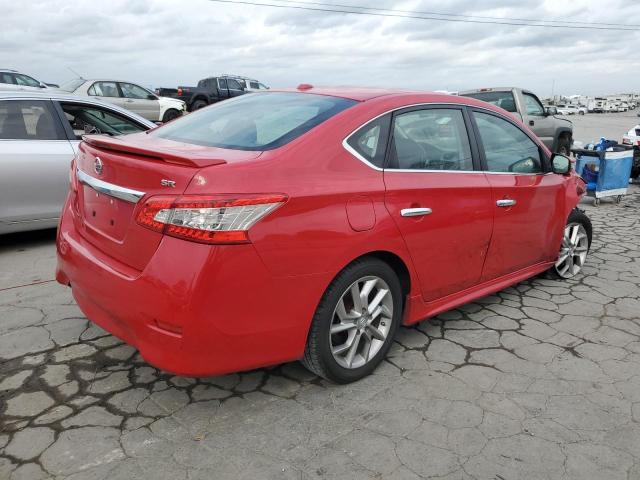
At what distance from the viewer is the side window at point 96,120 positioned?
5.44 m

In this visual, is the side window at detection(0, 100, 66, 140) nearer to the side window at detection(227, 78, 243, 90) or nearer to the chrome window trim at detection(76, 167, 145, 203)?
the chrome window trim at detection(76, 167, 145, 203)

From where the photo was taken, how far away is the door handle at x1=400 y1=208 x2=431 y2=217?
2828 mm

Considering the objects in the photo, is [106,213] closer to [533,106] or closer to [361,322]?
[361,322]

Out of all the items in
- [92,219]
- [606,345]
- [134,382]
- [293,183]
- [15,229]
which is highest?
[293,183]

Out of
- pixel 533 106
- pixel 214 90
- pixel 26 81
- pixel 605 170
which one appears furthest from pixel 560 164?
pixel 214 90

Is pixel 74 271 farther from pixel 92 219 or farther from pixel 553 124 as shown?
pixel 553 124

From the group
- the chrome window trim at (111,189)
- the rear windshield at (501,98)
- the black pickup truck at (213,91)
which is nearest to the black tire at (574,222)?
the chrome window trim at (111,189)

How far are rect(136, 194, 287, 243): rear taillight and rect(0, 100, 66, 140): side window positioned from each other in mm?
3571

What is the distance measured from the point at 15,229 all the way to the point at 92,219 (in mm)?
2924

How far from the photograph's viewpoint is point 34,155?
5.00 meters

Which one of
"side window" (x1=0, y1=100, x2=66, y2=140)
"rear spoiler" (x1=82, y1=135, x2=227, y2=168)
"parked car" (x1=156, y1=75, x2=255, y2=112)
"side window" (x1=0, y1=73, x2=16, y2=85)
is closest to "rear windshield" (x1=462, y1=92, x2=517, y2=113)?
"side window" (x1=0, y1=100, x2=66, y2=140)

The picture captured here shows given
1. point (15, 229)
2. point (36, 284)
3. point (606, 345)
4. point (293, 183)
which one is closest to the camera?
point (293, 183)

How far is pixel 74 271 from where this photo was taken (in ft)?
8.93

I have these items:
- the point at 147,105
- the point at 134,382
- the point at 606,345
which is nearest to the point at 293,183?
the point at 134,382
